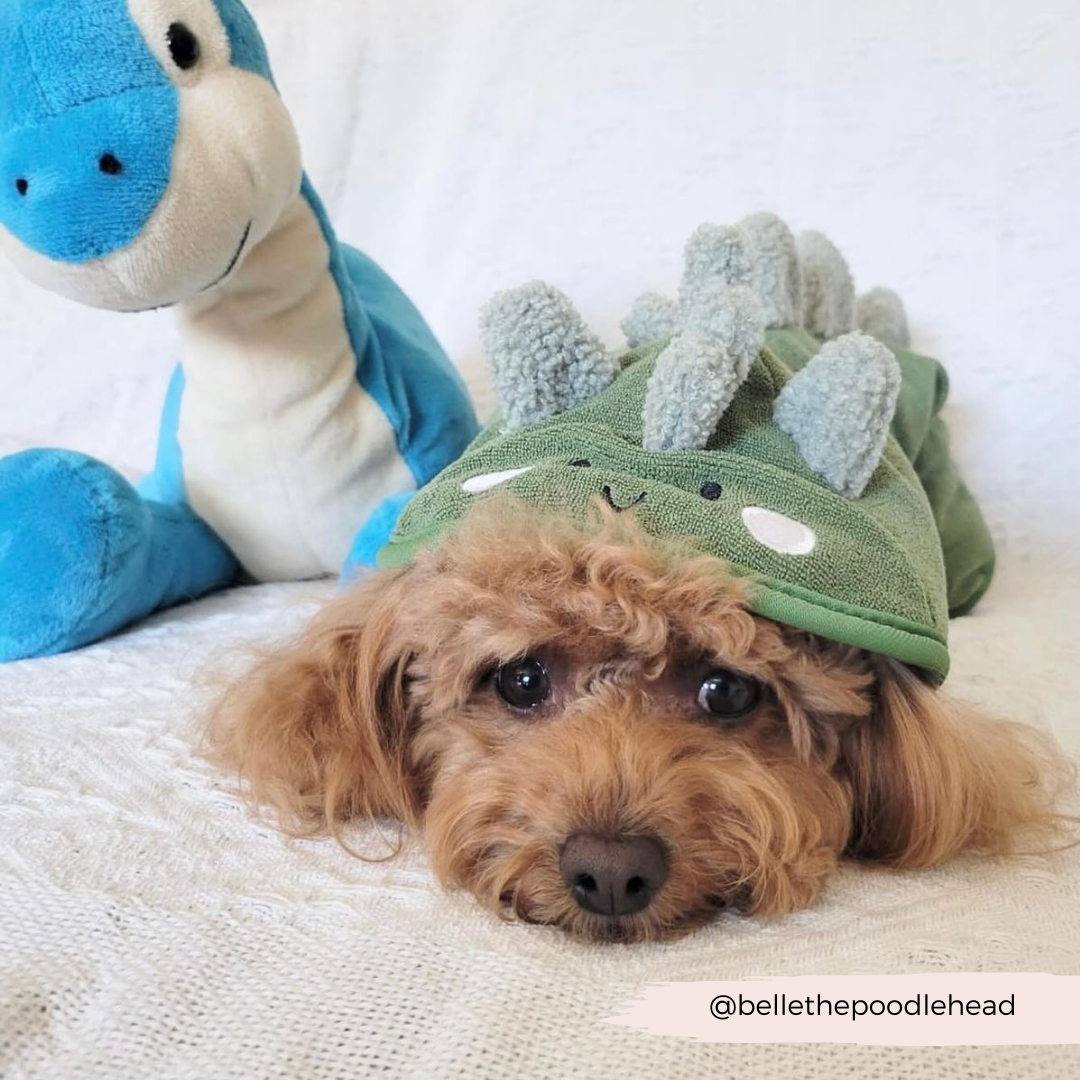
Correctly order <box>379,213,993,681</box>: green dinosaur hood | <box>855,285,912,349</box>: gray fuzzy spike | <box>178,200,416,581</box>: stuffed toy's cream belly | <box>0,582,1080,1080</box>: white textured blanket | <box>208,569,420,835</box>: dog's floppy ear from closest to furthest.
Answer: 1. <box>0,582,1080,1080</box>: white textured blanket
2. <box>379,213,993,681</box>: green dinosaur hood
3. <box>208,569,420,835</box>: dog's floppy ear
4. <box>178,200,416,581</box>: stuffed toy's cream belly
5. <box>855,285,912,349</box>: gray fuzzy spike

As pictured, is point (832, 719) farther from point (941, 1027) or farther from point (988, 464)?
point (988, 464)

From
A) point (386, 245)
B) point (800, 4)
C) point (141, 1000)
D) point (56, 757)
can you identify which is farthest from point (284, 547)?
point (800, 4)

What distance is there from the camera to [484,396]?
6.71ft

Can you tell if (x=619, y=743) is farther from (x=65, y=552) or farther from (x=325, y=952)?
(x=65, y=552)

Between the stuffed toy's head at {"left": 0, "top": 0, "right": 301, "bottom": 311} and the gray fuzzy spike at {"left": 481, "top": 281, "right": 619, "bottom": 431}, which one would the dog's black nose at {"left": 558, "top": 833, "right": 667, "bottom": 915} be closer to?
the gray fuzzy spike at {"left": 481, "top": 281, "right": 619, "bottom": 431}

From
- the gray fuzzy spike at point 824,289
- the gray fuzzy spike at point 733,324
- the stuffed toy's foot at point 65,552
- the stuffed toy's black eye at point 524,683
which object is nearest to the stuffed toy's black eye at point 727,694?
the stuffed toy's black eye at point 524,683

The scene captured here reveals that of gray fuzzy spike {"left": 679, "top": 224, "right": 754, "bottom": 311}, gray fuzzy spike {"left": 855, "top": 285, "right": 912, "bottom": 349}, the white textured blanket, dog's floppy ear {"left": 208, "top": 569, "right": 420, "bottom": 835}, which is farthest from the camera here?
gray fuzzy spike {"left": 855, "top": 285, "right": 912, "bottom": 349}

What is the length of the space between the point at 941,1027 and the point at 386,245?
1.86 meters

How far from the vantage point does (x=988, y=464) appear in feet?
6.11

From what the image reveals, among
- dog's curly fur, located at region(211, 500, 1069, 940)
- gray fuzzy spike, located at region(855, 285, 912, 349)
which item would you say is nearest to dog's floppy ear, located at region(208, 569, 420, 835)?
dog's curly fur, located at region(211, 500, 1069, 940)

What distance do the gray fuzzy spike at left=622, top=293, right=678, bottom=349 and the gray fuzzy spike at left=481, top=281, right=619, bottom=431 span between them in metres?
→ 0.17

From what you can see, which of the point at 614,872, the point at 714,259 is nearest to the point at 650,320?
the point at 714,259

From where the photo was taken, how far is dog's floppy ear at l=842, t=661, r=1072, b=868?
A: 895 mm

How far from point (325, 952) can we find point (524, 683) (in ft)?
0.92
